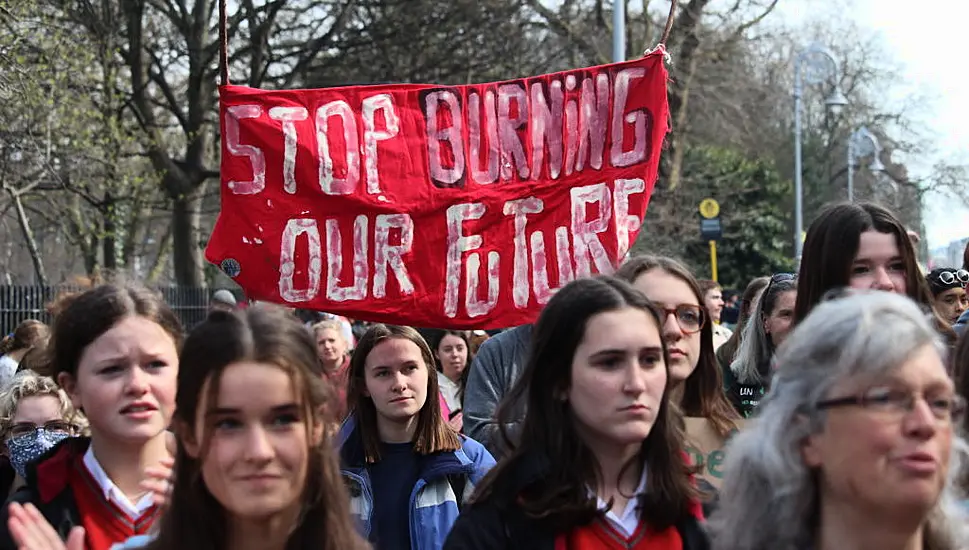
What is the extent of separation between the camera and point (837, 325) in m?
2.43

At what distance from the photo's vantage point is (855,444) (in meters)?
2.34

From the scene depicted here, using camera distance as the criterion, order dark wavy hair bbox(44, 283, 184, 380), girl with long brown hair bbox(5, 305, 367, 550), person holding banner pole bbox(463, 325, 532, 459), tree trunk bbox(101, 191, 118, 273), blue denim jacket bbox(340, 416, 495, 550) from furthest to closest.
Answer: tree trunk bbox(101, 191, 118, 273) → person holding banner pole bbox(463, 325, 532, 459) → blue denim jacket bbox(340, 416, 495, 550) → dark wavy hair bbox(44, 283, 184, 380) → girl with long brown hair bbox(5, 305, 367, 550)

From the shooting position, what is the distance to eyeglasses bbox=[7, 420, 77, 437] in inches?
190

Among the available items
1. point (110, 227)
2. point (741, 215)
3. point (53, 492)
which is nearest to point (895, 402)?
point (53, 492)

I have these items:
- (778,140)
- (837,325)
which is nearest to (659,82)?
(837,325)

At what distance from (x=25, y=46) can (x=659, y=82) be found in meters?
9.80

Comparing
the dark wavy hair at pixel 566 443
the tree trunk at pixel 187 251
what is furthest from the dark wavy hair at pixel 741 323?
the tree trunk at pixel 187 251

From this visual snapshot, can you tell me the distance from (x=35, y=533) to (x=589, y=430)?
4.13 ft

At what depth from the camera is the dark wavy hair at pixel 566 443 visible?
293cm

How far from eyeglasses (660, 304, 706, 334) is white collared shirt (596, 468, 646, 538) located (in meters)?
0.96

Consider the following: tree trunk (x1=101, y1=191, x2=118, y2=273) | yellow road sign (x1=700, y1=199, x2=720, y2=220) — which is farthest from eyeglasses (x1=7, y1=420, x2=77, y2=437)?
yellow road sign (x1=700, y1=199, x2=720, y2=220)

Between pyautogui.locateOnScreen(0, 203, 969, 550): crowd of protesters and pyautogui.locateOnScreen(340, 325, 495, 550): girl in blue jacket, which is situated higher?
pyautogui.locateOnScreen(0, 203, 969, 550): crowd of protesters

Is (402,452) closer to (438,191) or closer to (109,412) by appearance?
(438,191)

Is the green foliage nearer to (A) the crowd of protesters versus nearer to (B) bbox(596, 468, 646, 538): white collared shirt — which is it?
(A) the crowd of protesters
